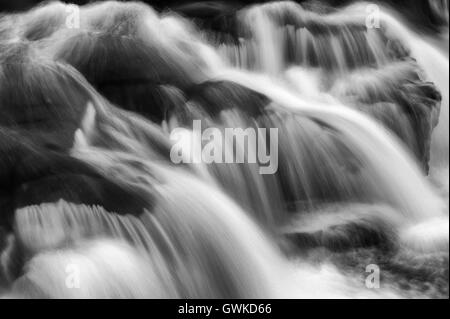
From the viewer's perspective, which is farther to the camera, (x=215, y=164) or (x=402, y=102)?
(x=402, y=102)

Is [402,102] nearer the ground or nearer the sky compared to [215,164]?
nearer the sky

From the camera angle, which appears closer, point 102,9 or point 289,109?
point 289,109

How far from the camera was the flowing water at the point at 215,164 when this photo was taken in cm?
539

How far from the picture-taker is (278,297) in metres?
5.69

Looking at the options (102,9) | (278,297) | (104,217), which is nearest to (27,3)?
(102,9)

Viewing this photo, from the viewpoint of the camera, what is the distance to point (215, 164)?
21.3 ft

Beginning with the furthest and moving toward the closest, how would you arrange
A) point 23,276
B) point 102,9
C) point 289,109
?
point 102,9
point 289,109
point 23,276

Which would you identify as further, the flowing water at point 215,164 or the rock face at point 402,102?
the rock face at point 402,102

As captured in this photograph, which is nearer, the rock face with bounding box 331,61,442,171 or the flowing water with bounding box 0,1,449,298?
the flowing water with bounding box 0,1,449,298

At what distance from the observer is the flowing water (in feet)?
17.7
